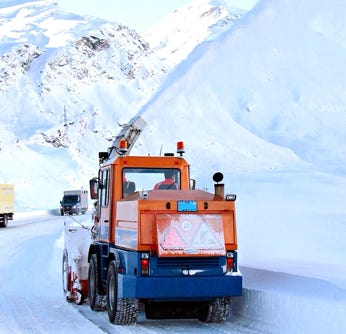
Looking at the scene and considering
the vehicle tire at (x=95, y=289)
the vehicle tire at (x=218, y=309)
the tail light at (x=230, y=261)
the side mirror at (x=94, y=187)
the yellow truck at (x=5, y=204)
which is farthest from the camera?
the yellow truck at (x=5, y=204)

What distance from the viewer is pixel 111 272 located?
10.4 metres

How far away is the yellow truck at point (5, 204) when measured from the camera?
131 feet

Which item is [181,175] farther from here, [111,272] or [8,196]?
[8,196]

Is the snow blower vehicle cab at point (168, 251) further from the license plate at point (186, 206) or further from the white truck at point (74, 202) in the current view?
the white truck at point (74, 202)

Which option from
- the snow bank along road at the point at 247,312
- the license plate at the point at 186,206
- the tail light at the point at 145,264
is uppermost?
the license plate at the point at 186,206

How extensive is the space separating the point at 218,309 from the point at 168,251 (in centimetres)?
144

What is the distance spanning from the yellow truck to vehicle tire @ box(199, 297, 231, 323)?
101ft

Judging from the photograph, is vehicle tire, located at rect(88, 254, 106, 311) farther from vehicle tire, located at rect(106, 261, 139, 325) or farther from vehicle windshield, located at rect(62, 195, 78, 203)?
vehicle windshield, located at rect(62, 195, 78, 203)

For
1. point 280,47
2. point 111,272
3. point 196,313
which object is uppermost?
Answer: point 280,47

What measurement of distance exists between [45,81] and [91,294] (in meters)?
131

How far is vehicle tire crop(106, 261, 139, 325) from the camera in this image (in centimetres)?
1005

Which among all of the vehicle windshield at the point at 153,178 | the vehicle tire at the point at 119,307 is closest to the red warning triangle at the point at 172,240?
the vehicle tire at the point at 119,307

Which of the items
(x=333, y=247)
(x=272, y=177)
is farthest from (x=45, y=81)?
(x=333, y=247)

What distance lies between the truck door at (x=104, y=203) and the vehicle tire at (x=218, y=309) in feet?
6.16
